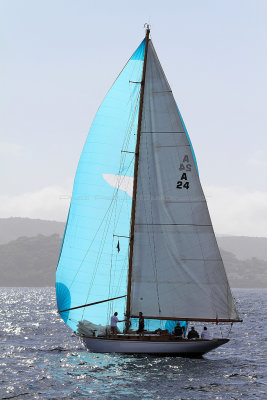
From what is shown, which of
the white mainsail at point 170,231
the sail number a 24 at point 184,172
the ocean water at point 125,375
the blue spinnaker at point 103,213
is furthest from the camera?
the blue spinnaker at point 103,213

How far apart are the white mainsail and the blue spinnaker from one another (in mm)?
863

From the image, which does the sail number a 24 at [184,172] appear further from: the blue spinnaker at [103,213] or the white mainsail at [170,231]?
the blue spinnaker at [103,213]

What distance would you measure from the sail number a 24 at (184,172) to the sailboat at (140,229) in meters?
0.05

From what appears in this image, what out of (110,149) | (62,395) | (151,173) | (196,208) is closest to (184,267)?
(196,208)

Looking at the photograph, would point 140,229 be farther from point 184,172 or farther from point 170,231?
point 184,172

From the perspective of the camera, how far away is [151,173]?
28.4 metres

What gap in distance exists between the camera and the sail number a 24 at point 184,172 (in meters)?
28.1

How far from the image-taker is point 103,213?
28719mm

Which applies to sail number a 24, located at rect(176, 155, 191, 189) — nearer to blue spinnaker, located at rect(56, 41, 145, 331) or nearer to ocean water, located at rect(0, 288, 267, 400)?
blue spinnaker, located at rect(56, 41, 145, 331)

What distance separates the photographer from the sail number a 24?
28.1m

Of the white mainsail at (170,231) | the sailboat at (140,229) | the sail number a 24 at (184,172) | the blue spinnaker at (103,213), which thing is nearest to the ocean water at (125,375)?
the sailboat at (140,229)

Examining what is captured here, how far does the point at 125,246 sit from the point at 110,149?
15.6 feet

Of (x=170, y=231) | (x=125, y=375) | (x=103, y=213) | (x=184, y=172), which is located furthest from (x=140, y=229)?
(x=125, y=375)

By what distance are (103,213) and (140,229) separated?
6.49 ft
